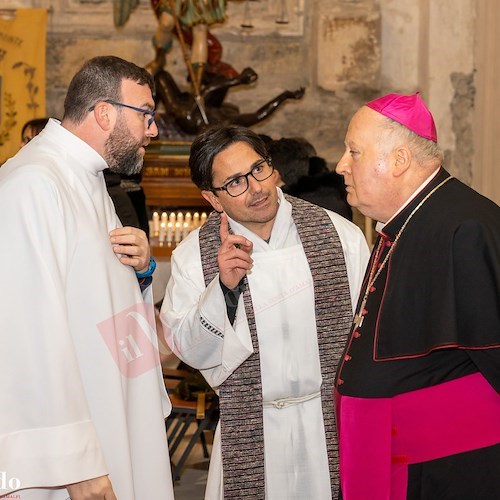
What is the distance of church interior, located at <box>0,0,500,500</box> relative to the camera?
9.31m

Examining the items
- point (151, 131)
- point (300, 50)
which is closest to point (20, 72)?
point (300, 50)

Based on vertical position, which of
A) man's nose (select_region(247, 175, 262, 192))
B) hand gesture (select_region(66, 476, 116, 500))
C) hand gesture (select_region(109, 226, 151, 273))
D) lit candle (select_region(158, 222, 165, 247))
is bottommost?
lit candle (select_region(158, 222, 165, 247))

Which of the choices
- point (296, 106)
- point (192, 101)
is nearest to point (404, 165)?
point (192, 101)

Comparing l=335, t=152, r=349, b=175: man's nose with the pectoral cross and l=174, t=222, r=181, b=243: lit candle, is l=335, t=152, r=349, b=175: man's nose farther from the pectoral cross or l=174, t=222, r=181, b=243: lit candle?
l=174, t=222, r=181, b=243: lit candle

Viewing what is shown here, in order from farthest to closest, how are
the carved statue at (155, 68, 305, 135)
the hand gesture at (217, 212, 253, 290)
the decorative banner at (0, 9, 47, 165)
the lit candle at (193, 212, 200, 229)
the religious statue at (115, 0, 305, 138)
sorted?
the decorative banner at (0, 9, 47, 165), the carved statue at (155, 68, 305, 135), the religious statue at (115, 0, 305, 138), the lit candle at (193, 212, 200, 229), the hand gesture at (217, 212, 253, 290)

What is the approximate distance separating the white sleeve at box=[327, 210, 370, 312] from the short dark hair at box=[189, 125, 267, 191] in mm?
446

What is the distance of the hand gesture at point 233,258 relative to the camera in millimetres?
3328

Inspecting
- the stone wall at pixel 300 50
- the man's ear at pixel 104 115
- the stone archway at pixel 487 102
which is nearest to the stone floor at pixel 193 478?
the man's ear at pixel 104 115

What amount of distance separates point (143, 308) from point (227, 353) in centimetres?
46

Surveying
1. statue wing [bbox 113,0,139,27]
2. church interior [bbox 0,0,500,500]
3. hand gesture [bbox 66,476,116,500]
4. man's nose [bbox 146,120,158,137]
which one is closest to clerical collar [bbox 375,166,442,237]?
man's nose [bbox 146,120,158,137]

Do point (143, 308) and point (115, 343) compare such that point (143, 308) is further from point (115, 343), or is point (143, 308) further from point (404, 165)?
point (404, 165)

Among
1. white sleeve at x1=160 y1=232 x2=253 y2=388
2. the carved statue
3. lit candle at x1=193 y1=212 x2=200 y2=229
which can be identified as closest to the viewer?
white sleeve at x1=160 y1=232 x2=253 y2=388

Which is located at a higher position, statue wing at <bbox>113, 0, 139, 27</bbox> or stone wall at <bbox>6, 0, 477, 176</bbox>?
statue wing at <bbox>113, 0, 139, 27</bbox>
